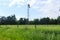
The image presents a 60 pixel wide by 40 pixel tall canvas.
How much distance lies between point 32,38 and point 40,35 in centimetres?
62

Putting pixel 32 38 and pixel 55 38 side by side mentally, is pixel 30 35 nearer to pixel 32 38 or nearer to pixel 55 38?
pixel 32 38

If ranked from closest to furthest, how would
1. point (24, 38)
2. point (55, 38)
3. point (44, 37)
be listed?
1. point (55, 38)
2. point (44, 37)
3. point (24, 38)

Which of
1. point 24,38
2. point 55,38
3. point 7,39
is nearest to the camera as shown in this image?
point 55,38

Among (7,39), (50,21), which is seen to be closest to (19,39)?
(7,39)

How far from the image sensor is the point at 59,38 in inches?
492

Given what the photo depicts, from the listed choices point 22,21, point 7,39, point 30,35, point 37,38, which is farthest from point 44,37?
point 22,21

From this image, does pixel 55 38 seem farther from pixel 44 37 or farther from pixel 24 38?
pixel 24 38

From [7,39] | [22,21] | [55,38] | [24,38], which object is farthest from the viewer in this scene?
[22,21]

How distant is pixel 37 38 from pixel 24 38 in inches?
51.8

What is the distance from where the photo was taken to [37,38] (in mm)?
13719

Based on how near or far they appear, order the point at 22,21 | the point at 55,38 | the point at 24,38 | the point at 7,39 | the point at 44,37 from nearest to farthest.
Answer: the point at 55,38 → the point at 44,37 → the point at 24,38 → the point at 7,39 → the point at 22,21

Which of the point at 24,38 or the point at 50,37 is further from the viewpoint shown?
the point at 24,38

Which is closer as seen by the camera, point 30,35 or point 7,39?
point 30,35

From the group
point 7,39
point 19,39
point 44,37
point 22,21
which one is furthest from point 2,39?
point 22,21
